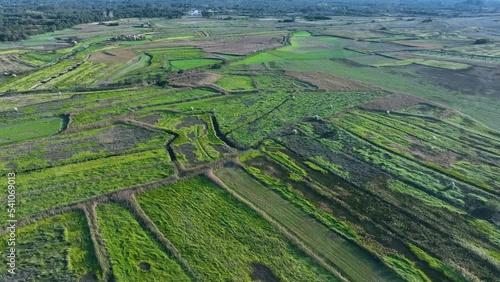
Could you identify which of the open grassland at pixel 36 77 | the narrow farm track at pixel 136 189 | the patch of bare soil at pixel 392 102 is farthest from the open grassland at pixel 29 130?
the patch of bare soil at pixel 392 102

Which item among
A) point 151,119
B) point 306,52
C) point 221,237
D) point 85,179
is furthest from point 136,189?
point 306,52

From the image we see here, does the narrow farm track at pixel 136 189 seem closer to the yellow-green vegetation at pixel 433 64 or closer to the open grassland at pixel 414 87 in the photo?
the open grassland at pixel 414 87

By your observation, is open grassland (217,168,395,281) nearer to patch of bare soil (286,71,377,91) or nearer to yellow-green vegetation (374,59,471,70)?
patch of bare soil (286,71,377,91)

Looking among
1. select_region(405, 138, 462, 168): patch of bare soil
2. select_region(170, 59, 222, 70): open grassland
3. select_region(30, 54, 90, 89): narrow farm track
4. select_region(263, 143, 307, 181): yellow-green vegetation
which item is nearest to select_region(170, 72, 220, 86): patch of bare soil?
select_region(170, 59, 222, 70): open grassland

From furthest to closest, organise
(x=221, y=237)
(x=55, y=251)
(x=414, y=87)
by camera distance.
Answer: (x=414, y=87) → (x=221, y=237) → (x=55, y=251)

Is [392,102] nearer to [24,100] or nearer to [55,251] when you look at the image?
[55,251]

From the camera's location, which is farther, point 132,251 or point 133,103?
point 133,103
